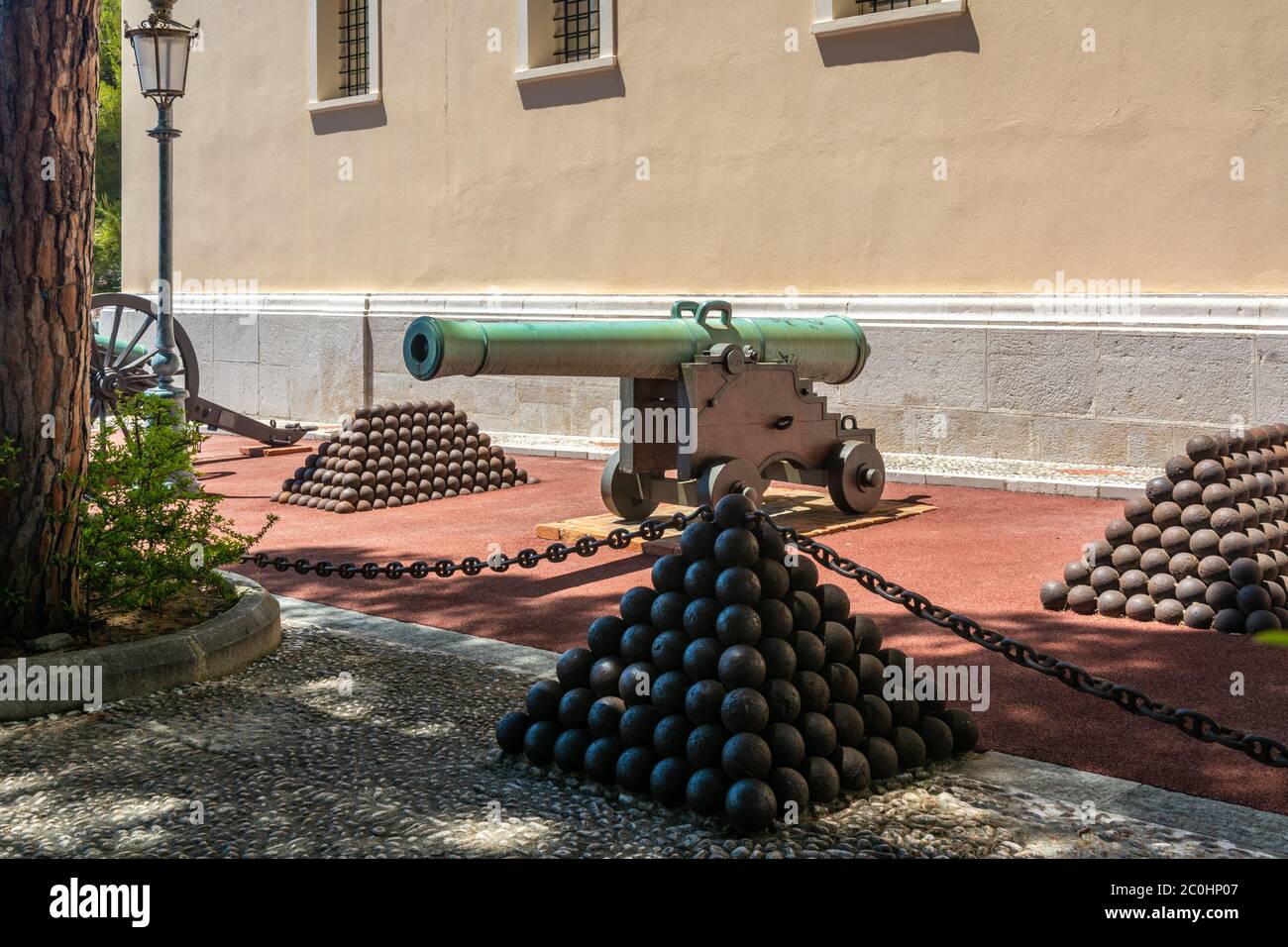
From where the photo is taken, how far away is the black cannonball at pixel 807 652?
4473 mm

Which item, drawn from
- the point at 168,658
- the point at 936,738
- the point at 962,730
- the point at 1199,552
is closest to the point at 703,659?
the point at 936,738

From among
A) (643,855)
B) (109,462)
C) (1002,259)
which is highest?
(1002,259)

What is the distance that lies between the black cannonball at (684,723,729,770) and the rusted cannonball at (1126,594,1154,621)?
3462mm

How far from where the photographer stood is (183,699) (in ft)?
18.3

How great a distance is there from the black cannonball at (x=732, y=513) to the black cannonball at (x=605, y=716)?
0.65m

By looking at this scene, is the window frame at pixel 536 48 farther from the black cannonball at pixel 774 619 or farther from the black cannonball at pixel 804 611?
the black cannonball at pixel 774 619

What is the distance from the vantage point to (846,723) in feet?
14.6

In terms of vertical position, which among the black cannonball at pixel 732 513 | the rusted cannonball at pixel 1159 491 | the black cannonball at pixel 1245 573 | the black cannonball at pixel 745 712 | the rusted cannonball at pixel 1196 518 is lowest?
the black cannonball at pixel 745 712

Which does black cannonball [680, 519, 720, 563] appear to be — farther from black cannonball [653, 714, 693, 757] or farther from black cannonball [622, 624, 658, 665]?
black cannonball [653, 714, 693, 757]

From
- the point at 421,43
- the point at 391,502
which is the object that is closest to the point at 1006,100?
the point at 391,502

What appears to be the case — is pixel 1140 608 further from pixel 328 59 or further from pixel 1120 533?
pixel 328 59

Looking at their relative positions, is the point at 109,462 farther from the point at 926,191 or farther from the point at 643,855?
the point at 926,191

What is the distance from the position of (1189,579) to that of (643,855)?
4039 mm

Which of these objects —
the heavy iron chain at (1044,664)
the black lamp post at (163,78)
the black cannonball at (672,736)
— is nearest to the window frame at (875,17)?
the black lamp post at (163,78)
